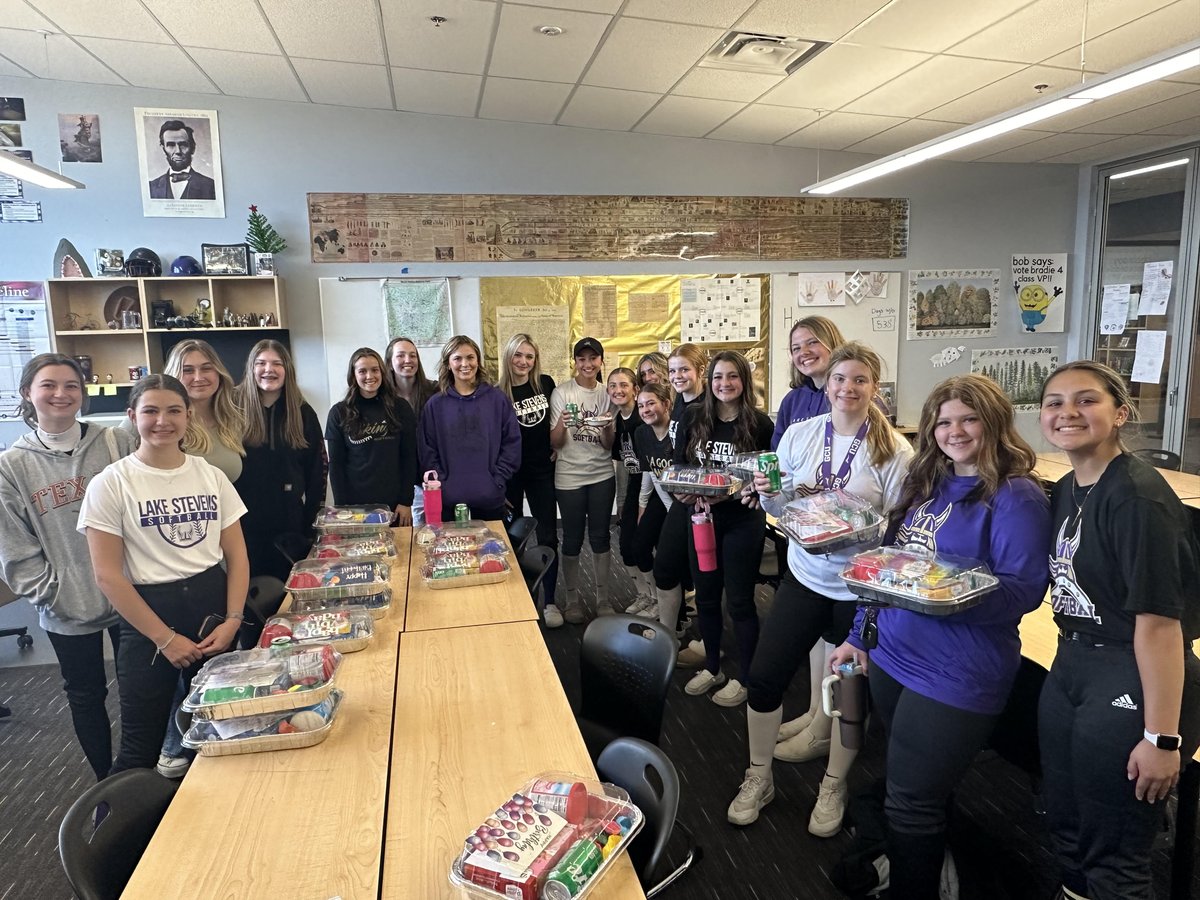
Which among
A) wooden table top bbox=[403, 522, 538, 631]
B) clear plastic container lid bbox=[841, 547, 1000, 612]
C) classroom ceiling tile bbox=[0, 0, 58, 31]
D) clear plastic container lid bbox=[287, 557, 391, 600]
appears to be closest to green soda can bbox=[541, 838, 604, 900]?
clear plastic container lid bbox=[841, 547, 1000, 612]

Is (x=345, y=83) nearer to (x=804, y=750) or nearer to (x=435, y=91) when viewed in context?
(x=435, y=91)

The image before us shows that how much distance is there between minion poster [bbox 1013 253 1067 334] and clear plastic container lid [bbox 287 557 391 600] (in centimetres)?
665

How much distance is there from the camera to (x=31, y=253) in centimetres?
504

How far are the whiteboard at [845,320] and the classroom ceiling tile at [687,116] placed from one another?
1466 mm

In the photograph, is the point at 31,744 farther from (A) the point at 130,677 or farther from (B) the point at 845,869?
(B) the point at 845,869

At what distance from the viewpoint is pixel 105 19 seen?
3867mm

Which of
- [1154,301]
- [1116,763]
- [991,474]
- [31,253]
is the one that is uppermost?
[31,253]

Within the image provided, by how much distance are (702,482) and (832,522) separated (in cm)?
69

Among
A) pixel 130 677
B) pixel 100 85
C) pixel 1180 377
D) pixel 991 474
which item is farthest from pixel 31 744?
pixel 1180 377

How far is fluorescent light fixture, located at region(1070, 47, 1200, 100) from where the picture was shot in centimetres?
259

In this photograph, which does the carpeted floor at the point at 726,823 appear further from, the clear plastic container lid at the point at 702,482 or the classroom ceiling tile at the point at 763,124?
the classroom ceiling tile at the point at 763,124

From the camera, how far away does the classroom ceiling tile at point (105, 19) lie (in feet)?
12.1

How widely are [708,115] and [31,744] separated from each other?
18.2ft

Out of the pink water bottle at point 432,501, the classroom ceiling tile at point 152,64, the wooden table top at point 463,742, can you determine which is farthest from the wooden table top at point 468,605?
the classroom ceiling tile at point 152,64
